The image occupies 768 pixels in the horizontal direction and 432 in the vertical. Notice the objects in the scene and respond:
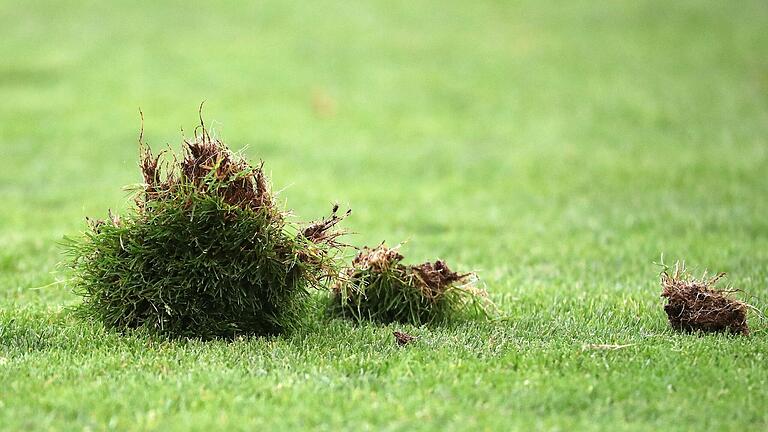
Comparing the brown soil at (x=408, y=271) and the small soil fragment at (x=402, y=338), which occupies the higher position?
the brown soil at (x=408, y=271)

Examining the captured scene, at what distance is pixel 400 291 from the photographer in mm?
7613

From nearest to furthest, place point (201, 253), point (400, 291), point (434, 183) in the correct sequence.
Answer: point (201, 253) < point (400, 291) < point (434, 183)

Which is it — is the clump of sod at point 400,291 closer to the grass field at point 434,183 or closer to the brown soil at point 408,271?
the brown soil at point 408,271

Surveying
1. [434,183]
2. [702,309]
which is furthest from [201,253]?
[434,183]

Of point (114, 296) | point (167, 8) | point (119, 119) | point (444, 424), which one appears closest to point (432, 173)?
point (119, 119)

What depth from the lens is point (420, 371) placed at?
614cm

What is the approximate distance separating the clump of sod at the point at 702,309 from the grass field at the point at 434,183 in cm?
17

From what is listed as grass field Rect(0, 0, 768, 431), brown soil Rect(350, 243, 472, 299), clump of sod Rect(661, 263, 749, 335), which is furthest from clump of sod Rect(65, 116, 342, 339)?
clump of sod Rect(661, 263, 749, 335)

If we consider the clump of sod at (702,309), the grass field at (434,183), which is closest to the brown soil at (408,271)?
the grass field at (434,183)

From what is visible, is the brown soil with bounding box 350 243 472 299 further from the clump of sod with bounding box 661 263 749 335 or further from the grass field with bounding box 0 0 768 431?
the clump of sod with bounding box 661 263 749 335

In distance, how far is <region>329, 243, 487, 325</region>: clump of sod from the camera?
7602 millimetres

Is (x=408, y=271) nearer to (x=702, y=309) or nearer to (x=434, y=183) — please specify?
(x=702, y=309)

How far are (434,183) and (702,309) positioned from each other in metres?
9.63

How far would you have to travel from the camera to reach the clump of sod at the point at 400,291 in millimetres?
7602
